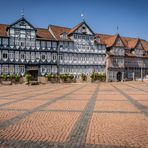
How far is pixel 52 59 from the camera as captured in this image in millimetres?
48562

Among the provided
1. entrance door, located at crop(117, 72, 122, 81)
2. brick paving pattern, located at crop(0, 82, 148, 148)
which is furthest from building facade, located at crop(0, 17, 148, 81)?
brick paving pattern, located at crop(0, 82, 148, 148)

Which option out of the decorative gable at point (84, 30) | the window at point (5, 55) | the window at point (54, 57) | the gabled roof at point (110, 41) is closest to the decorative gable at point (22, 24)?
the window at point (5, 55)

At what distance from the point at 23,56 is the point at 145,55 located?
118ft

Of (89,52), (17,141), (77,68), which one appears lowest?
(17,141)

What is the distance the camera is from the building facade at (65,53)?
4447 centimetres

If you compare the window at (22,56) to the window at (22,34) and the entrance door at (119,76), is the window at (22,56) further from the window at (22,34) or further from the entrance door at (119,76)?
the entrance door at (119,76)

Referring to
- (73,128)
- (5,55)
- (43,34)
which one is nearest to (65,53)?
(43,34)

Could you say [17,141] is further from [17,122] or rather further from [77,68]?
[77,68]

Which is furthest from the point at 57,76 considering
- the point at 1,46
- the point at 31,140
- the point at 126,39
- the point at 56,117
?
the point at 31,140

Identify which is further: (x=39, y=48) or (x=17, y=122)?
A: (x=39, y=48)

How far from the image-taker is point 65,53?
49781mm

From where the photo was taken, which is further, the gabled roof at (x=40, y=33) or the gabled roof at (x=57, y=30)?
the gabled roof at (x=57, y=30)

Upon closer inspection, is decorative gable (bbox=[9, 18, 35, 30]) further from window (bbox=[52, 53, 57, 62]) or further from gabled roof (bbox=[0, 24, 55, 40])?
window (bbox=[52, 53, 57, 62])

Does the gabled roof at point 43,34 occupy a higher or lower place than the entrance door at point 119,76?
higher
